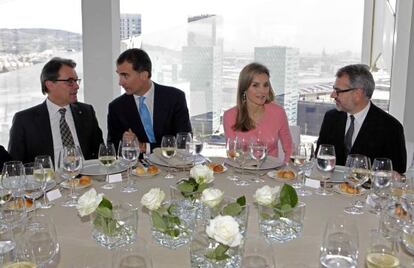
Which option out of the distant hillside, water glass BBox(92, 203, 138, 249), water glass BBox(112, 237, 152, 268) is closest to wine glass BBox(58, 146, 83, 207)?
water glass BBox(92, 203, 138, 249)

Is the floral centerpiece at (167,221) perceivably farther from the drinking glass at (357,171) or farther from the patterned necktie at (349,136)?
the patterned necktie at (349,136)

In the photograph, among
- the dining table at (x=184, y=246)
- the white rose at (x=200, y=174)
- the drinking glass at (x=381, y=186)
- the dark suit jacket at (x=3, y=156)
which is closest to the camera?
the dining table at (x=184, y=246)

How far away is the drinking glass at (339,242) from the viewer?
4.04 ft

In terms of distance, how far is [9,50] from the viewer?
461 centimetres

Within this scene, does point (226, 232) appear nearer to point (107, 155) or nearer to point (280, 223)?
point (280, 223)

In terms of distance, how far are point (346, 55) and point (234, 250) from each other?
11.7 ft

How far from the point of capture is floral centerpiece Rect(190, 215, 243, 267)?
1.08 metres

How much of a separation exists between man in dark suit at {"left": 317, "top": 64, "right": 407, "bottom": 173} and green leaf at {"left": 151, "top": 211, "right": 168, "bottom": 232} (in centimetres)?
165

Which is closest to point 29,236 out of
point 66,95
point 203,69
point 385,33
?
point 66,95

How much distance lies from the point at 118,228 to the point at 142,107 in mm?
2025

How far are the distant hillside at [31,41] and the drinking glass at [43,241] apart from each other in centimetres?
351

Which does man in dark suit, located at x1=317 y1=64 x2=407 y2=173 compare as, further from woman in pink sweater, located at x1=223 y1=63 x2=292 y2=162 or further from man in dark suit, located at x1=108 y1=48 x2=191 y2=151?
man in dark suit, located at x1=108 y1=48 x2=191 y2=151

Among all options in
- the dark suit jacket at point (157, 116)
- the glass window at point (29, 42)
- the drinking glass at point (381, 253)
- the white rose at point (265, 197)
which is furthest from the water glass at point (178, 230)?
the glass window at point (29, 42)

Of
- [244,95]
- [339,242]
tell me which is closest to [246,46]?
[244,95]
